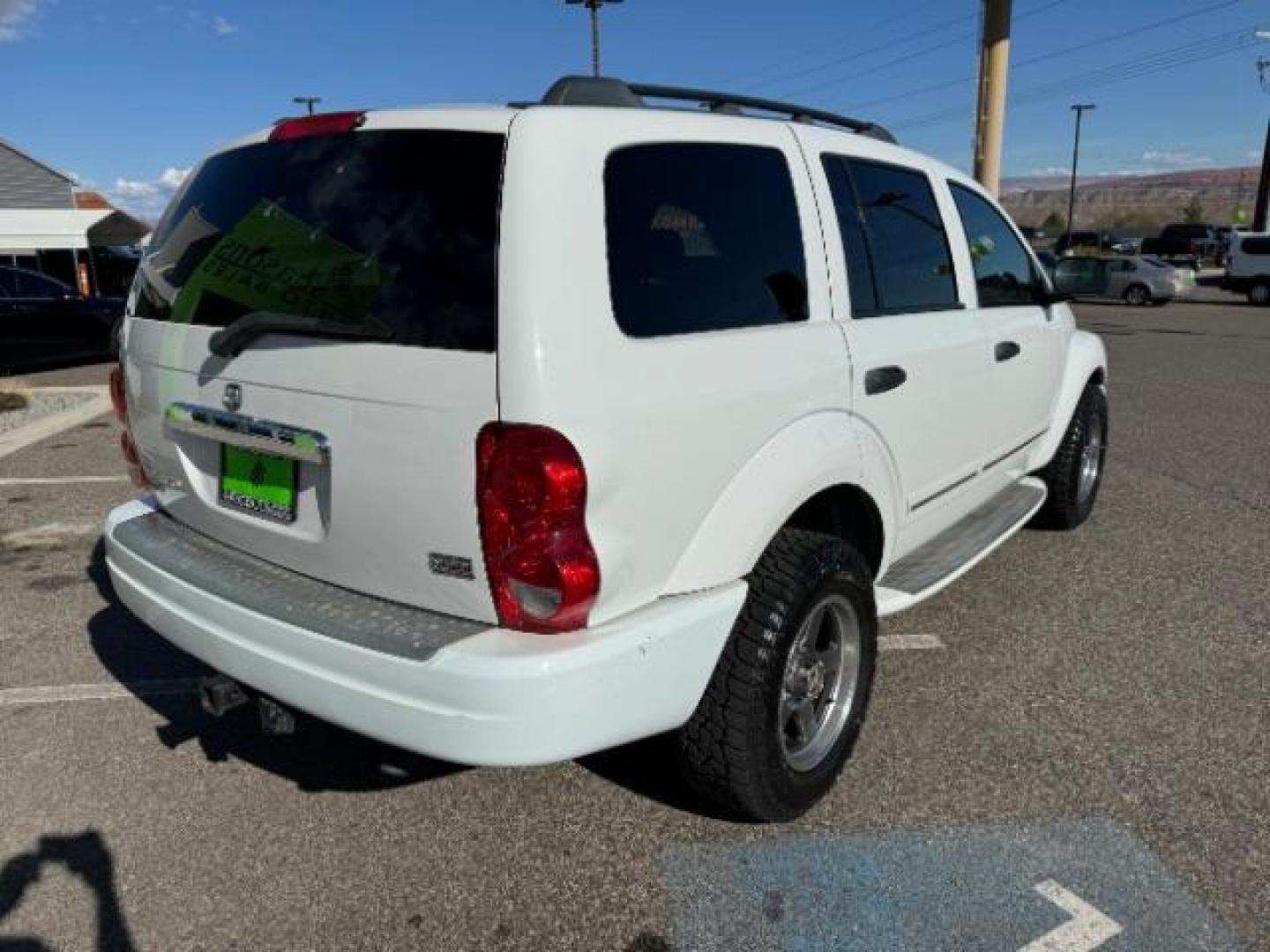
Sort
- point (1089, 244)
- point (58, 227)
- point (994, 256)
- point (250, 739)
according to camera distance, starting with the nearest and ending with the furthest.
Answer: point (250, 739) < point (994, 256) < point (58, 227) < point (1089, 244)

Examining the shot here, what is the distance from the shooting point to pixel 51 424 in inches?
348

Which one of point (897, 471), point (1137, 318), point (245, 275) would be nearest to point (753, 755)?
point (897, 471)

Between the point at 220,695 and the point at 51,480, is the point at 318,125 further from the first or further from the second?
the point at 51,480

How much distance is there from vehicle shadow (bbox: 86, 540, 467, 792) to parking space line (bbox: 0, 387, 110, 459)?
196 inches

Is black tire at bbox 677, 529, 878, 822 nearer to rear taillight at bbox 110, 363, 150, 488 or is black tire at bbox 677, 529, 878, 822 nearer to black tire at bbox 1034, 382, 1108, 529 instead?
rear taillight at bbox 110, 363, 150, 488

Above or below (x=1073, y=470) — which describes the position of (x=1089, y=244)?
above

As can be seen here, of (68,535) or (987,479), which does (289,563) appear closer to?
(987,479)

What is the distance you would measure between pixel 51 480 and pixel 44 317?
932 centimetres

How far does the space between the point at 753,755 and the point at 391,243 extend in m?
1.55

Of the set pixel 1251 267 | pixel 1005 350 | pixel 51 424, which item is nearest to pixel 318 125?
pixel 1005 350

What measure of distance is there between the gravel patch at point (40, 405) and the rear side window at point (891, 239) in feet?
26.4

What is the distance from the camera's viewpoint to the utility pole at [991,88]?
68.7ft

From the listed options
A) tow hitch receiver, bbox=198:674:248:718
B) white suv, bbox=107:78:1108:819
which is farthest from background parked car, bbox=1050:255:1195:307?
tow hitch receiver, bbox=198:674:248:718

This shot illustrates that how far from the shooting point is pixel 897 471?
3.17 metres
